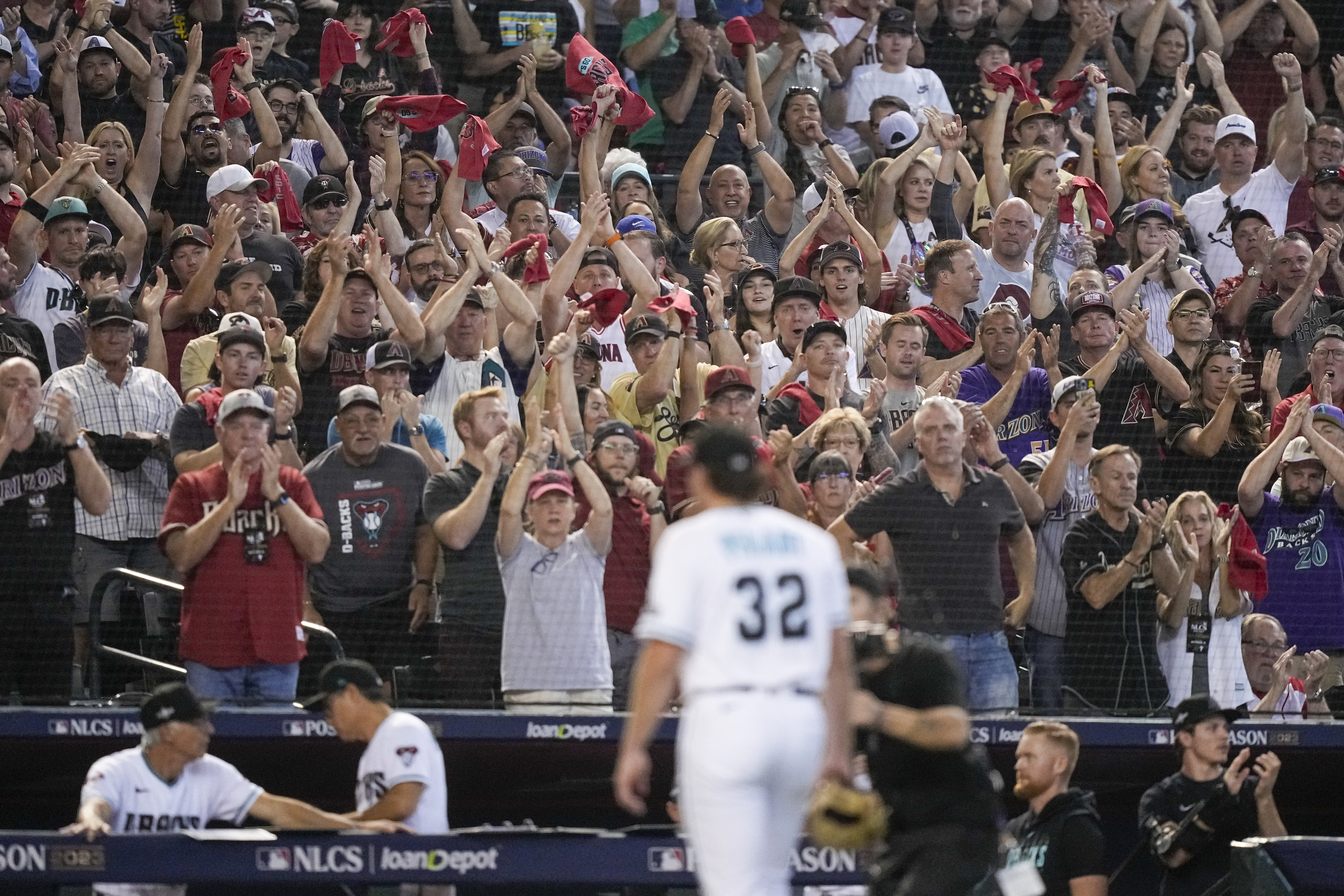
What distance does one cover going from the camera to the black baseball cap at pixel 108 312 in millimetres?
8883

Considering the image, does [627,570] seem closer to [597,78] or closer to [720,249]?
[720,249]

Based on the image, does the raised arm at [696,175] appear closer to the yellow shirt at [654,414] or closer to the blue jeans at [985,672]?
the yellow shirt at [654,414]

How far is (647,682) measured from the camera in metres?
4.79

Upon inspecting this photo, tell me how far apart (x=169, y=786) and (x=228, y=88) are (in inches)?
216

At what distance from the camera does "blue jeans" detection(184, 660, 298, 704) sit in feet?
26.3

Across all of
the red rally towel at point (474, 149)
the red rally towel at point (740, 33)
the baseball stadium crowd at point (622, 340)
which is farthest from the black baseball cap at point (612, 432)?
the red rally towel at point (740, 33)

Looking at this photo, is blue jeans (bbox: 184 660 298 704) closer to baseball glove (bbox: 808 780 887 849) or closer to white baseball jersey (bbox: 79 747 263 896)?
white baseball jersey (bbox: 79 747 263 896)

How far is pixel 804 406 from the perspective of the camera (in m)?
9.50

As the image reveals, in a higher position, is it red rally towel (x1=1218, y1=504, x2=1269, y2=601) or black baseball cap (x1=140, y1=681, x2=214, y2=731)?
red rally towel (x1=1218, y1=504, x2=1269, y2=601)

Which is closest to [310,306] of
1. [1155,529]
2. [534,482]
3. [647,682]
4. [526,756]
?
[534,482]

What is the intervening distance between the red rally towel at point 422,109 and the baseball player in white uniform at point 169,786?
4.94 m

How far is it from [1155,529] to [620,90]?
4.63 meters

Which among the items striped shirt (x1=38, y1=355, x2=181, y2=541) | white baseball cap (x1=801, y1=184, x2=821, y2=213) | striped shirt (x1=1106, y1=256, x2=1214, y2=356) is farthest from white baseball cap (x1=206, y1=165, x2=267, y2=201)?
striped shirt (x1=1106, y1=256, x2=1214, y2=356)

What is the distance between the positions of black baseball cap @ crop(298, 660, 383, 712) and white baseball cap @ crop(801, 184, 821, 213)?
5301 mm
